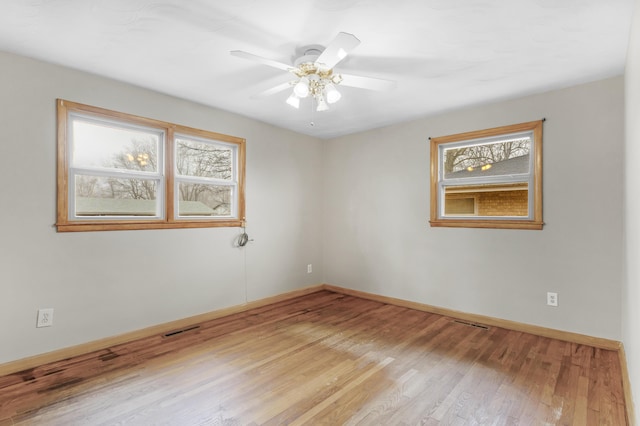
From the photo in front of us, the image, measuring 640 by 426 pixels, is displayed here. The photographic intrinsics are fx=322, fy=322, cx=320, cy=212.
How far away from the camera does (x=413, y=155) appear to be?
4.09 meters

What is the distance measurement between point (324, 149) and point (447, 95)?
2.24 metres

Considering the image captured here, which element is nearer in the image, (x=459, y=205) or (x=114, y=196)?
(x=114, y=196)

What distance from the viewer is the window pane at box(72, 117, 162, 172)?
2.81m

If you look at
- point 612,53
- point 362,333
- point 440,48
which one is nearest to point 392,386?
point 362,333

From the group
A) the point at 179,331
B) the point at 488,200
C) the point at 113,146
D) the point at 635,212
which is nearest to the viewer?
the point at 635,212

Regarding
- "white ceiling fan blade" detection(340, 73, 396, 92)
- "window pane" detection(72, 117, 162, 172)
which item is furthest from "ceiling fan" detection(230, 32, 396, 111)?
"window pane" detection(72, 117, 162, 172)

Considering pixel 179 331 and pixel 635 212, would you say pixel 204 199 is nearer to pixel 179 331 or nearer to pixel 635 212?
pixel 179 331

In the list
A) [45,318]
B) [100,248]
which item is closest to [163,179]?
[100,248]

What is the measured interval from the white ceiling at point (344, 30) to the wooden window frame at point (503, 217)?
38cm

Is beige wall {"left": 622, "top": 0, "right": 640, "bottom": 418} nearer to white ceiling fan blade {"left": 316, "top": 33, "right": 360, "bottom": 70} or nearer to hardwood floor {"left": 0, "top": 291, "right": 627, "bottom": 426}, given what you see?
hardwood floor {"left": 0, "top": 291, "right": 627, "bottom": 426}

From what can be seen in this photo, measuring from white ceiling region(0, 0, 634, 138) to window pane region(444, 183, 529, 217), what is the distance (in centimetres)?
97

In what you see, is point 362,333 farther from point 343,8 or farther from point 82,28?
point 82,28

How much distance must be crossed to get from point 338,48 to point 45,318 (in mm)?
2989

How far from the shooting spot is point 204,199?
3.73 meters
